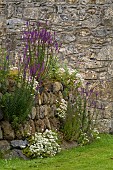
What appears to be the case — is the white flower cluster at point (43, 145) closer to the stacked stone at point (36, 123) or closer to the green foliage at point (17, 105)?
the stacked stone at point (36, 123)

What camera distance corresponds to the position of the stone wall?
1228cm

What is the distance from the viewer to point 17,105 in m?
8.71

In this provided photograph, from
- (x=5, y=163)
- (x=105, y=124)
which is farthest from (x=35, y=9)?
(x=5, y=163)

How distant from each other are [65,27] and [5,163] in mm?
5187

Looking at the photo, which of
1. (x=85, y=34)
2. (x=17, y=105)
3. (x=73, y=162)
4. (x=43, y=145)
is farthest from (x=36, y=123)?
(x=85, y=34)

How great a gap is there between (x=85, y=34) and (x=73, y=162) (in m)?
4.89

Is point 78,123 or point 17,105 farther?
point 78,123

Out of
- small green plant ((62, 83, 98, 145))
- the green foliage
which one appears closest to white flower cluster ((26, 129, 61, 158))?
the green foliage

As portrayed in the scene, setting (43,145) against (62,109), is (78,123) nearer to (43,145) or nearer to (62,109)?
(62,109)

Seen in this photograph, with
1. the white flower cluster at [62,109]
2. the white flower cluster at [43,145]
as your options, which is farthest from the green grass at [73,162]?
the white flower cluster at [62,109]

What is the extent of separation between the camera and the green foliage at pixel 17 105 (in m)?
8.66

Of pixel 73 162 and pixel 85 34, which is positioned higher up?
pixel 85 34

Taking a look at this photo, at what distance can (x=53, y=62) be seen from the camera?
34.3 ft

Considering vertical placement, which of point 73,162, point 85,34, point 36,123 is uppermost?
point 85,34
